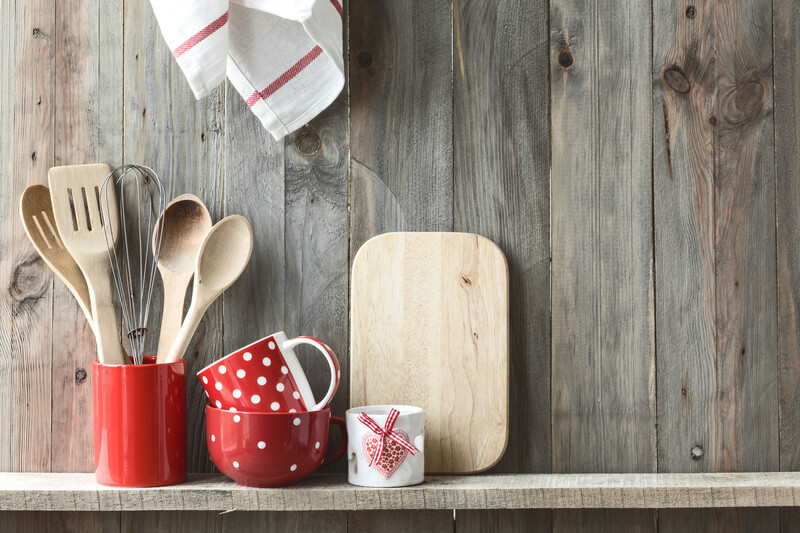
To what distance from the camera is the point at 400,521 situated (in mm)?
916

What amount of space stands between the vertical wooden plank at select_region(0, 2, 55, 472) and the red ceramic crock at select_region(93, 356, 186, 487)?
141 millimetres

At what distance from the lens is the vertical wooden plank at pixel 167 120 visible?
3.03ft

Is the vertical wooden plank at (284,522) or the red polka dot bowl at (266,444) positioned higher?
the red polka dot bowl at (266,444)

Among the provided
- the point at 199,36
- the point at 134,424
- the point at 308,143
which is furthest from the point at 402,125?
the point at 134,424

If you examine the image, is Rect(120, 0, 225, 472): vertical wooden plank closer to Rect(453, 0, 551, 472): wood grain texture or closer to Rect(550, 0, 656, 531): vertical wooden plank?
Result: Rect(453, 0, 551, 472): wood grain texture

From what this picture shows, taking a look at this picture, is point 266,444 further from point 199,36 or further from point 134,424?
point 199,36

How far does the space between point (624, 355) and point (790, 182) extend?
11.7 inches

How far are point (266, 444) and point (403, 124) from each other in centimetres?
42

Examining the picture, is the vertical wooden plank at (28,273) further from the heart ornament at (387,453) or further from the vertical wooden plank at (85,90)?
the heart ornament at (387,453)

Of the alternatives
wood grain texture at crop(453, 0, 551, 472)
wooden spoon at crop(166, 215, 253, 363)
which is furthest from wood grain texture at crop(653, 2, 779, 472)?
wooden spoon at crop(166, 215, 253, 363)

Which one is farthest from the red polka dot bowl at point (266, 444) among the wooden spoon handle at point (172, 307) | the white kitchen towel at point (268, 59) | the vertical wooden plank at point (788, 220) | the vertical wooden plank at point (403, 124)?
the vertical wooden plank at point (788, 220)

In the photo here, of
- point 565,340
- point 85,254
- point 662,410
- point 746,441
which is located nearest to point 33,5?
point 85,254

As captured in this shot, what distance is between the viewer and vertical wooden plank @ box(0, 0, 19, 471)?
92 cm

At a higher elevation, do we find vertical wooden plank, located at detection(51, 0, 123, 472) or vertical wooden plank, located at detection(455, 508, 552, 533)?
vertical wooden plank, located at detection(51, 0, 123, 472)
